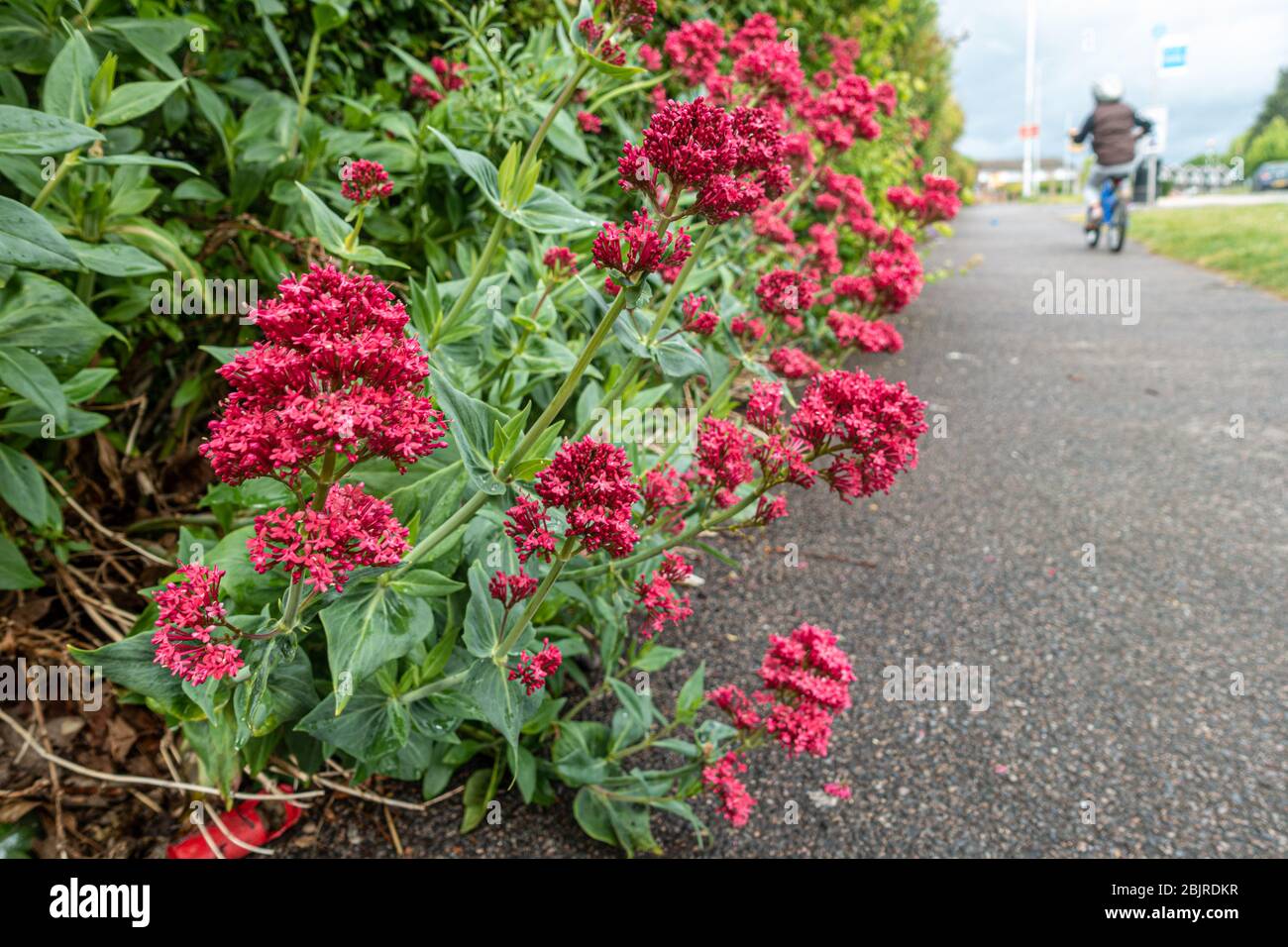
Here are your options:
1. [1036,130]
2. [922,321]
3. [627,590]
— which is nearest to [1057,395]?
[922,321]

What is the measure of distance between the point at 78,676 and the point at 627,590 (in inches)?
57.4

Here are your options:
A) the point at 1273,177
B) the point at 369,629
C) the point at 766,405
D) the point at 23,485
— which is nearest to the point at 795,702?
the point at 766,405

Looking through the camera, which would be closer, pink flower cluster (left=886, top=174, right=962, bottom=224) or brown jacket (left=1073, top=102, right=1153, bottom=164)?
pink flower cluster (left=886, top=174, right=962, bottom=224)

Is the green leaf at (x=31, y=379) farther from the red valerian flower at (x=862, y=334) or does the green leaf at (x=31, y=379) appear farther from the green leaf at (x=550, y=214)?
the red valerian flower at (x=862, y=334)

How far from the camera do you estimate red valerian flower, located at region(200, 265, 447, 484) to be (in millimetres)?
1115

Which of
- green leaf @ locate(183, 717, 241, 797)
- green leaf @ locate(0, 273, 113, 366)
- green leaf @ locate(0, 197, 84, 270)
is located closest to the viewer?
green leaf @ locate(0, 197, 84, 270)

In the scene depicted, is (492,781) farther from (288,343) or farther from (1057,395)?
(1057,395)

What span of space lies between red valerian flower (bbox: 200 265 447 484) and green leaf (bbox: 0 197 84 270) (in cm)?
53

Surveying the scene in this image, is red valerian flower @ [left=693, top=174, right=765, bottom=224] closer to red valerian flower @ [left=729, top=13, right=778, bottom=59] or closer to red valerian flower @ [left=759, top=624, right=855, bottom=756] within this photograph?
red valerian flower @ [left=759, top=624, right=855, bottom=756]

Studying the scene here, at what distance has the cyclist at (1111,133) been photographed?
13406 millimetres

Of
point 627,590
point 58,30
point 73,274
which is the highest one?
point 58,30

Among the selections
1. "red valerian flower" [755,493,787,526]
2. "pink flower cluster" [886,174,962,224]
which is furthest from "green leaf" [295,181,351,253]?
"pink flower cluster" [886,174,962,224]

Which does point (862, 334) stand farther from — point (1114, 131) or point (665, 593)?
point (1114, 131)

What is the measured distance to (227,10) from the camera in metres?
2.66
